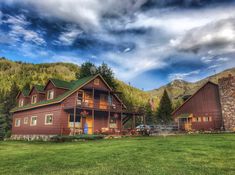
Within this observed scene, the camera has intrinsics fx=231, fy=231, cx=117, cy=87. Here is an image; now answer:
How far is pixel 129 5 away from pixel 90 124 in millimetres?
16729

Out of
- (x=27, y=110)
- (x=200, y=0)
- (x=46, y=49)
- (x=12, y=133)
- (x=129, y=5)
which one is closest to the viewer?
(x=200, y=0)

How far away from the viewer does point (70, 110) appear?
2814 cm

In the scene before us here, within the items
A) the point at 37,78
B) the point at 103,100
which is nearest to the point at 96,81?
the point at 103,100

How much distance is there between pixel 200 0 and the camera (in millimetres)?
18078

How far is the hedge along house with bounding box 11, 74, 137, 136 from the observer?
2753 cm

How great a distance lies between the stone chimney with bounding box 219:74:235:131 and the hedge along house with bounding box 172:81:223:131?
2614 mm

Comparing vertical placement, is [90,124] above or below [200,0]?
below

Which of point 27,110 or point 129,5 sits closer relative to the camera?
point 129,5

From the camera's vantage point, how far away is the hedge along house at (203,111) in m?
35.4

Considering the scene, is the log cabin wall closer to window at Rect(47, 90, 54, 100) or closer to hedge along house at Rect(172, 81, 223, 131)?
window at Rect(47, 90, 54, 100)

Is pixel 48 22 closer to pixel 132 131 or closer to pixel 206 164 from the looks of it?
pixel 132 131

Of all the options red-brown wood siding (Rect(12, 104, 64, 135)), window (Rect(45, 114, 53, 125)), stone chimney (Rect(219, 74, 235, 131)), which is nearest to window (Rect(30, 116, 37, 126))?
red-brown wood siding (Rect(12, 104, 64, 135))

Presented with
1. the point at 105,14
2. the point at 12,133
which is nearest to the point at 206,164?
the point at 105,14

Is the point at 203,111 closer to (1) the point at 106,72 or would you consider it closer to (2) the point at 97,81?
(2) the point at 97,81
